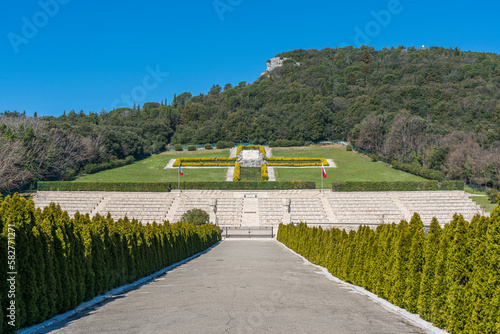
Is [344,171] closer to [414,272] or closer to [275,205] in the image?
[275,205]

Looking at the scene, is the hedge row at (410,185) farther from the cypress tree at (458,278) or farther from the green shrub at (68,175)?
the cypress tree at (458,278)

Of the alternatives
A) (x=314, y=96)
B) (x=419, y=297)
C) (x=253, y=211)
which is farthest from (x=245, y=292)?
(x=314, y=96)

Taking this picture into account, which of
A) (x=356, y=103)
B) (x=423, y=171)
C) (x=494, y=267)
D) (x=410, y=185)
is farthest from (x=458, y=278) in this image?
(x=356, y=103)

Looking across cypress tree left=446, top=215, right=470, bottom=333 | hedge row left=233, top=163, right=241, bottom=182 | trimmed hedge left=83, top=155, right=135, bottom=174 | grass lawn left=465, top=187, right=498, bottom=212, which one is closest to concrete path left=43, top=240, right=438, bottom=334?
cypress tree left=446, top=215, right=470, bottom=333

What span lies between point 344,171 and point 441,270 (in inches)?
2072

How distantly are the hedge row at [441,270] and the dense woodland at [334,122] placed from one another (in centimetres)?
3447

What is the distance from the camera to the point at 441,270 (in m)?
6.28

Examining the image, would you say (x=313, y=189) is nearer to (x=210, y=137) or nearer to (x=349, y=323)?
(x=349, y=323)

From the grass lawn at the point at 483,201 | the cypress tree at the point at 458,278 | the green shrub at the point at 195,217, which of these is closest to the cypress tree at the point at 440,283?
the cypress tree at the point at 458,278

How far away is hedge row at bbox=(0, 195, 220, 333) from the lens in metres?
5.83

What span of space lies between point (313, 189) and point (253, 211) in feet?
26.5

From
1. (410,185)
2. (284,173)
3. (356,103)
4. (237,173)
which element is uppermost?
(356,103)

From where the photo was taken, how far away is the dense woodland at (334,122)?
167 ft

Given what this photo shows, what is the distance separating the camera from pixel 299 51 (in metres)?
193
